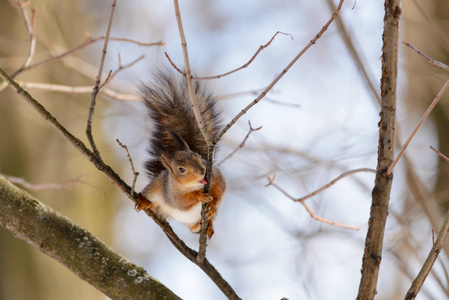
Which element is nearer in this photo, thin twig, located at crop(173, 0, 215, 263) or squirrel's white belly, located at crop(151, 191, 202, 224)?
thin twig, located at crop(173, 0, 215, 263)

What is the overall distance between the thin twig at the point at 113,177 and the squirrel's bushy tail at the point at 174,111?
58 cm

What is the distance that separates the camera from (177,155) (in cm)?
193

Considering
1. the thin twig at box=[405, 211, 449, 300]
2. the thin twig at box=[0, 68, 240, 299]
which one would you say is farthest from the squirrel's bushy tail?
the thin twig at box=[405, 211, 449, 300]

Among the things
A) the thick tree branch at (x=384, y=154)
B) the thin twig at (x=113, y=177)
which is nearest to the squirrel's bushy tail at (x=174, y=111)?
the thin twig at (x=113, y=177)

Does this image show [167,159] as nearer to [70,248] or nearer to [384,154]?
[70,248]

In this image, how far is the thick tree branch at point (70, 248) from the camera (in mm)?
1479

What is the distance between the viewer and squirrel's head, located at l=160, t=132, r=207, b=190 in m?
1.86

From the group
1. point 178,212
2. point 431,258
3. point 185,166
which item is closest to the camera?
point 431,258

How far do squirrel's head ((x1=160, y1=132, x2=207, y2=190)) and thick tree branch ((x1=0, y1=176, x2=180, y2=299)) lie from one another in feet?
1.47

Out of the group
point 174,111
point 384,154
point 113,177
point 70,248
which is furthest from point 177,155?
point 384,154

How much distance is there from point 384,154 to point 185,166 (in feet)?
2.57

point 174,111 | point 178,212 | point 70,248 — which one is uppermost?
point 174,111

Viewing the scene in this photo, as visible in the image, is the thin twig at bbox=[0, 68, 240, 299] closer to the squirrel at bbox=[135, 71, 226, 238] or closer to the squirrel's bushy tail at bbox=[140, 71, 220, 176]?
the squirrel at bbox=[135, 71, 226, 238]

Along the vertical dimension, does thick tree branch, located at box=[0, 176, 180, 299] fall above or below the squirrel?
below
